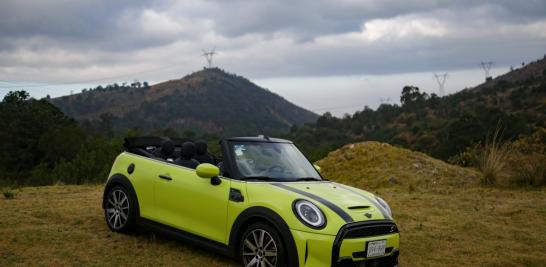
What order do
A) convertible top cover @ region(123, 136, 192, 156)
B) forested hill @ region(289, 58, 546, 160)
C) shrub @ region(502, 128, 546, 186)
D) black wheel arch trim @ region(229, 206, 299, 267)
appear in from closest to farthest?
black wheel arch trim @ region(229, 206, 299, 267)
convertible top cover @ region(123, 136, 192, 156)
shrub @ region(502, 128, 546, 186)
forested hill @ region(289, 58, 546, 160)

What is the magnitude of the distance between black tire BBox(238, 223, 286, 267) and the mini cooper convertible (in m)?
0.01

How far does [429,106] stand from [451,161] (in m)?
70.8

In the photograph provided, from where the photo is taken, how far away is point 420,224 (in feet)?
29.1

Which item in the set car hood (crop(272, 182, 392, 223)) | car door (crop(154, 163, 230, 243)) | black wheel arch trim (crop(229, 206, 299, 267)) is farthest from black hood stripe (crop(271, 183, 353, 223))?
car door (crop(154, 163, 230, 243))

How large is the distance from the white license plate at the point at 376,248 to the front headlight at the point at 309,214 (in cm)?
53

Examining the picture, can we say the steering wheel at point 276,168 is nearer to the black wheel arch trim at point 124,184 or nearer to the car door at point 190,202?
the car door at point 190,202

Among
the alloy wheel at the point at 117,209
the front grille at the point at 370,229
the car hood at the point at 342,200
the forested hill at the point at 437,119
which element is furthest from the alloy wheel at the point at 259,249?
the forested hill at the point at 437,119

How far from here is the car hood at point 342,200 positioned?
5496 millimetres

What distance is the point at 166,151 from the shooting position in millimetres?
7535

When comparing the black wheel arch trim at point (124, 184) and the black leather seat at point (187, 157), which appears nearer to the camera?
the black leather seat at point (187, 157)

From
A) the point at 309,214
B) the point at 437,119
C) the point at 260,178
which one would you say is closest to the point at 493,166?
the point at 260,178

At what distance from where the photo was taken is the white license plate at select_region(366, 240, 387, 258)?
540 centimetres

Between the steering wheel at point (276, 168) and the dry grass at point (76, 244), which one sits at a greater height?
the steering wheel at point (276, 168)

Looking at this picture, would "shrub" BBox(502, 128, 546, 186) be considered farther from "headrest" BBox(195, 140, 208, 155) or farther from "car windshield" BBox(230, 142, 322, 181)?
"headrest" BBox(195, 140, 208, 155)
